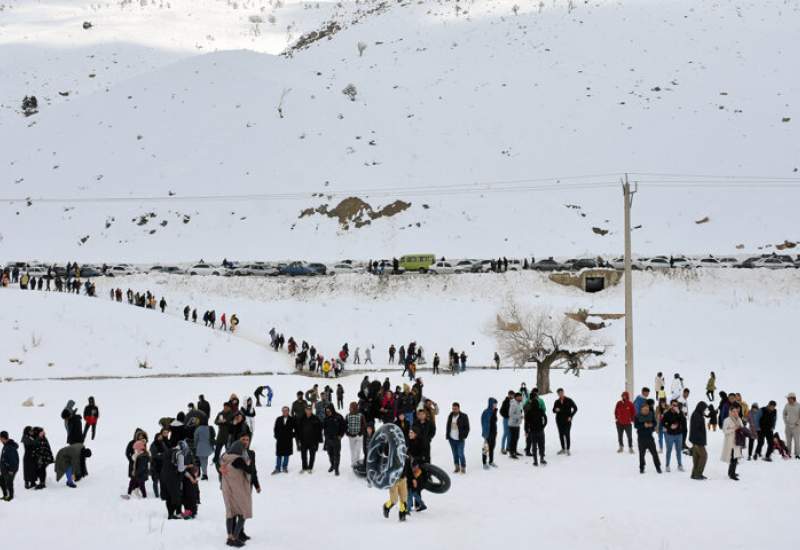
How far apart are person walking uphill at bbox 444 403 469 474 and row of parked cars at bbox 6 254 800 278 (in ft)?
128

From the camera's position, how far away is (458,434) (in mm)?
18031

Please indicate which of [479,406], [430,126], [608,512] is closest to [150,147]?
[430,126]

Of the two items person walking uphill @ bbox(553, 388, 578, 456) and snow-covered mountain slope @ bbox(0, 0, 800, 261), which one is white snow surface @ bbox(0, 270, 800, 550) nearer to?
person walking uphill @ bbox(553, 388, 578, 456)

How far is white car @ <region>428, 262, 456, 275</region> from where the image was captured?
57.6 m

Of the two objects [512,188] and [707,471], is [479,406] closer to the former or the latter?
[707,471]

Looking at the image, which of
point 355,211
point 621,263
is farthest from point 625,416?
point 355,211

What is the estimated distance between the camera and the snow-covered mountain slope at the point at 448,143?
7100cm

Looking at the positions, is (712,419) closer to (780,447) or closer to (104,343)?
(780,447)

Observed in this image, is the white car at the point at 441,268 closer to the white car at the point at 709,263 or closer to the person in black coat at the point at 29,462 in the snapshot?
the white car at the point at 709,263

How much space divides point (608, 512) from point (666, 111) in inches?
2860

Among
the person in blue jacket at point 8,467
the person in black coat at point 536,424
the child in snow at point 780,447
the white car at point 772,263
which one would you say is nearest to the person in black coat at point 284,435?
the person in black coat at point 536,424

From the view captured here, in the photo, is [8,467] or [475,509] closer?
[475,509]

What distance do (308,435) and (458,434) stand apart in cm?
289

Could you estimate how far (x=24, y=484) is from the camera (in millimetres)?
18359
